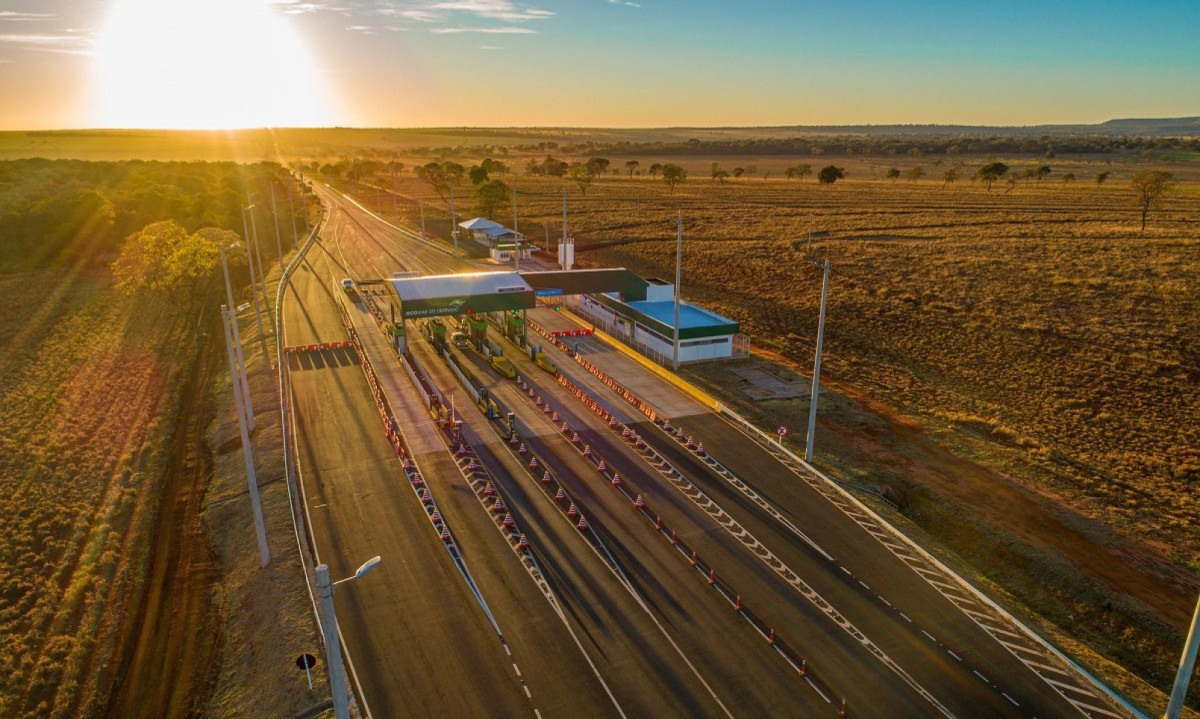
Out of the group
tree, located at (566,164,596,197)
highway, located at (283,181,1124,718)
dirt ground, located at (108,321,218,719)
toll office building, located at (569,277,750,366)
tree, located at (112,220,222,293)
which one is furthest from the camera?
tree, located at (566,164,596,197)

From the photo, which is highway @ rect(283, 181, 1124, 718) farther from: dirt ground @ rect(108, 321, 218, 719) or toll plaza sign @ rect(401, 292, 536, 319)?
toll plaza sign @ rect(401, 292, 536, 319)

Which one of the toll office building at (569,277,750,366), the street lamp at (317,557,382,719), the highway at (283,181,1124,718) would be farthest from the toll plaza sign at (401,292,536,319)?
the street lamp at (317,557,382,719)

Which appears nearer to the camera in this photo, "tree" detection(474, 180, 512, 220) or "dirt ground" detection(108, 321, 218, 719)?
"dirt ground" detection(108, 321, 218, 719)

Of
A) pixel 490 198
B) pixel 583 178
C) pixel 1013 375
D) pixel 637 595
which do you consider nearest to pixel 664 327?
pixel 1013 375

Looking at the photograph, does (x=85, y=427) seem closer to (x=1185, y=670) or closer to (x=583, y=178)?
(x=1185, y=670)

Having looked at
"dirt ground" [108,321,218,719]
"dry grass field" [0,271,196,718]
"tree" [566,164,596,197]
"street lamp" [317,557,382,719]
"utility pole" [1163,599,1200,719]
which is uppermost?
"tree" [566,164,596,197]

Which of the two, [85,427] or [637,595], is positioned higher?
[85,427]

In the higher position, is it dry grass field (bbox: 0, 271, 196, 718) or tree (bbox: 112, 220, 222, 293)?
tree (bbox: 112, 220, 222, 293)
